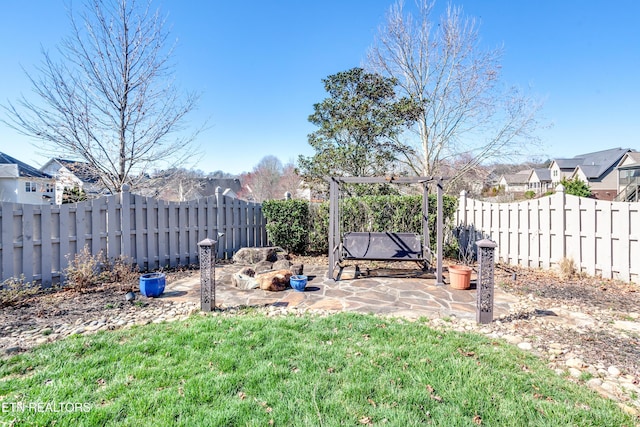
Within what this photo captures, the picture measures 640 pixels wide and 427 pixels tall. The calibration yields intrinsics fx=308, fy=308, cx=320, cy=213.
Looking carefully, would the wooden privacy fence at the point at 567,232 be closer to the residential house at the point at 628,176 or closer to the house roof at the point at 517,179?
the residential house at the point at 628,176

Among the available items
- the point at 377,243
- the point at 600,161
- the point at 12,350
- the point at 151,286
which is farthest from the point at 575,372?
the point at 600,161

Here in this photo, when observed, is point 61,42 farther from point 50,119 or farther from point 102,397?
point 102,397

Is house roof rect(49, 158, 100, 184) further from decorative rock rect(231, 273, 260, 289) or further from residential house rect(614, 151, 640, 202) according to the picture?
residential house rect(614, 151, 640, 202)

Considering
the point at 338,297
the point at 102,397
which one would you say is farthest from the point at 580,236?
the point at 102,397

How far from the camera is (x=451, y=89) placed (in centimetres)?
1104

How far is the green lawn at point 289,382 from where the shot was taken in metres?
1.79

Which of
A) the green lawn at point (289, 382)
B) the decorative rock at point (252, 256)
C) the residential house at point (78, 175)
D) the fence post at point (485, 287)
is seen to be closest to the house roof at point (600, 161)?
the fence post at point (485, 287)

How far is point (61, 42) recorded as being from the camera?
21.4 feet

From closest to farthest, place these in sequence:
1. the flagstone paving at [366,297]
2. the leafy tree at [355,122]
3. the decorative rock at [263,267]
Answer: the flagstone paving at [366,297]
the decorative rock at [263,267]
the leafy tree at [355,122]

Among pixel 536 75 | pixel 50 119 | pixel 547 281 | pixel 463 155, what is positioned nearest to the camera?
pixel 547 281

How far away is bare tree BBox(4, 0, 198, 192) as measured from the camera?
20.7 feet

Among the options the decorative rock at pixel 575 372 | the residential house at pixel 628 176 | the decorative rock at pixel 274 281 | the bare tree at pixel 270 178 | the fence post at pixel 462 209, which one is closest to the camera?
the decorative rock at pixel 575 372

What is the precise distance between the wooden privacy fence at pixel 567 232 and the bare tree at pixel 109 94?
7.96 m

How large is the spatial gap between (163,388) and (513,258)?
274 inches
